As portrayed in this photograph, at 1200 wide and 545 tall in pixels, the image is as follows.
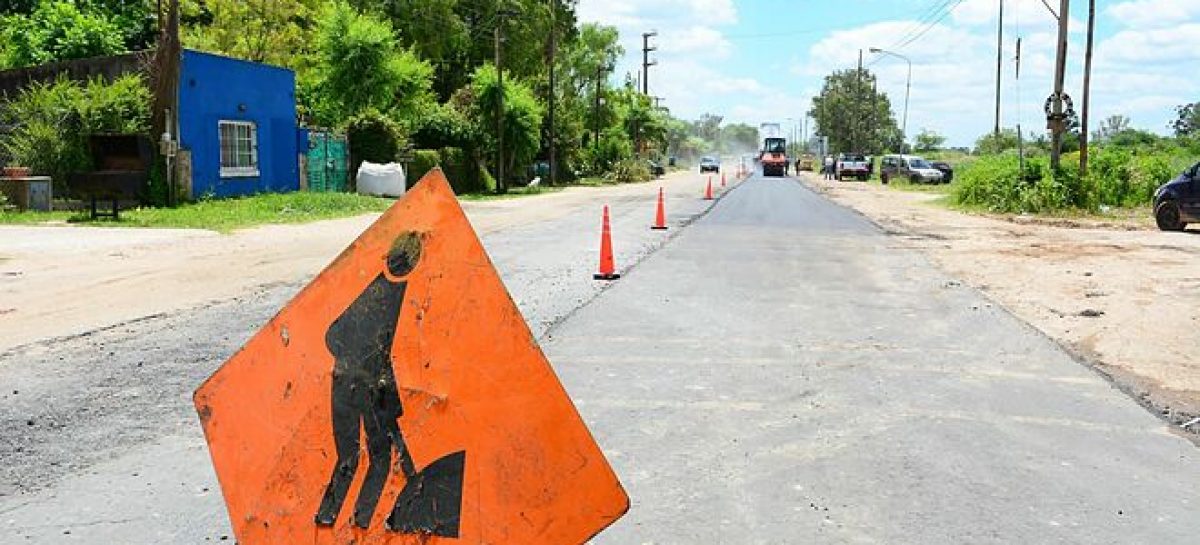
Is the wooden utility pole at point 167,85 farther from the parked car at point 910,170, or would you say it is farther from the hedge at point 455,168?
the parked car at point 910,170

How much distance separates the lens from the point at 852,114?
109 meters

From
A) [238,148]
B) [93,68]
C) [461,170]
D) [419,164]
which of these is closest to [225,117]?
[238,148]

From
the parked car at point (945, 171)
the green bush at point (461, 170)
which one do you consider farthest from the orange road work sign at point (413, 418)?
the parked car at point (945, 171)

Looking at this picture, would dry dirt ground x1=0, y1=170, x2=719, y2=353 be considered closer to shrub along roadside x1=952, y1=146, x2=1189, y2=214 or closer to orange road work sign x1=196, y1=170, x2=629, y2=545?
orange road work sign x1=196, y1=170, x2=629, y2=545

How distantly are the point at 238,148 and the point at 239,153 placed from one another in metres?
0.14

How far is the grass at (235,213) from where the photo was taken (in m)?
19.2

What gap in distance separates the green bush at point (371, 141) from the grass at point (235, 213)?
4.54m

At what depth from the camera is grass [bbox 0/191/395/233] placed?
19233 millimetres

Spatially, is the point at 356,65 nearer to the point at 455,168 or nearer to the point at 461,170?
the point at 455,168

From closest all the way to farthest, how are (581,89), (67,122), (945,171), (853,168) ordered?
(67,122)
(945,171)
(853,168)
(581,89)

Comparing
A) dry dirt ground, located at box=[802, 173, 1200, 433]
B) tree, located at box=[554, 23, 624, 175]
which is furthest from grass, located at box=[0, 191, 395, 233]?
tree, located at box=[554, 23, 624, 175]

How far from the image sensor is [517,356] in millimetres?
2738

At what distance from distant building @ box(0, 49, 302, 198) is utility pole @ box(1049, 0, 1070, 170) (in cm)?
2129

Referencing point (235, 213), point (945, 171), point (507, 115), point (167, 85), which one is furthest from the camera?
point (945, 171)
